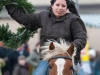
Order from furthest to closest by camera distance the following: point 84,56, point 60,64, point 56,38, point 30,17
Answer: point 84,56, point 30,17, point 56,38, point 60,64

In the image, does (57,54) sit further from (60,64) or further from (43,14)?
(43,14)

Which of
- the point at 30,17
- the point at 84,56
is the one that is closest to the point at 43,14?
the point at 30,17

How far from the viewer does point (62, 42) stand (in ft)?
32.2

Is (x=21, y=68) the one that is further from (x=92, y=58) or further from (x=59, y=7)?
(x=59, y=7)

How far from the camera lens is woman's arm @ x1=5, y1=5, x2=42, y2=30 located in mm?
10906

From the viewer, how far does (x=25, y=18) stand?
1100 cm

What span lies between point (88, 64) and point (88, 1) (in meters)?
4.38

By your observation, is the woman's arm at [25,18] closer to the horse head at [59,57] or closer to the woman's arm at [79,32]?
the woman's arm at [79,32]

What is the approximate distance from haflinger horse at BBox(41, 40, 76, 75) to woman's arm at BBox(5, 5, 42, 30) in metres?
1.22

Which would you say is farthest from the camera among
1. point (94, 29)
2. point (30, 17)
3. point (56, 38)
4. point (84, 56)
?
point (94, 29)

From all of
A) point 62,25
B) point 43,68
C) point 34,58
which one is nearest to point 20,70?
point 34,58

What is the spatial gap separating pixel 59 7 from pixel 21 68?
311 inches

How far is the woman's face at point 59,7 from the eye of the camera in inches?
408

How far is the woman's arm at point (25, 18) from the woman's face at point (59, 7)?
1.74ft
